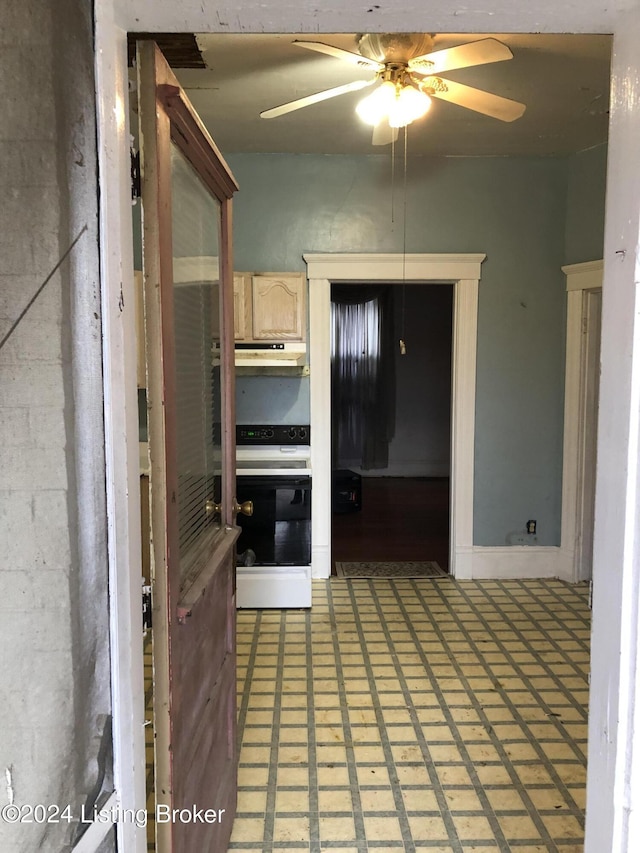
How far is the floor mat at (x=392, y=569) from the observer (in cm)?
436

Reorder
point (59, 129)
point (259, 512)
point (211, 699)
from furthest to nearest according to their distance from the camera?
point (259, 512)
point (211, 699)
point (59, 129)

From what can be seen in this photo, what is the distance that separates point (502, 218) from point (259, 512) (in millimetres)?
2591

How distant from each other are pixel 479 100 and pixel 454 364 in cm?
204

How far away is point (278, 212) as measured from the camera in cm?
412

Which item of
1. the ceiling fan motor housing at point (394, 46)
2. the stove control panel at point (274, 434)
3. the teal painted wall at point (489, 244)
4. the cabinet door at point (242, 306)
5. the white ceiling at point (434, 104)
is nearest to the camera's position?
the ceiling fan motor housing at point (394, 46)

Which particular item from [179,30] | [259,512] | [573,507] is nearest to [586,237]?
[573,507]

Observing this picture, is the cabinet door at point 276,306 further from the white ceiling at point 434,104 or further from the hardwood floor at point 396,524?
the hardwood floor at point 396,524

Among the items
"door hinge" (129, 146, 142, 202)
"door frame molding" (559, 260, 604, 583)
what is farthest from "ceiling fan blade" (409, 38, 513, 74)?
"door frame molding" (559, 260, 604, 583)

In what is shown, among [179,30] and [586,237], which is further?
[586,237]

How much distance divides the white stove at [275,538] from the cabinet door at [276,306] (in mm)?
847

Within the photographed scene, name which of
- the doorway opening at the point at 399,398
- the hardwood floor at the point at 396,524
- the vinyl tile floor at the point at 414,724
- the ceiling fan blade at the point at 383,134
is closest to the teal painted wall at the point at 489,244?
the hardwood floor at the point at 396,524

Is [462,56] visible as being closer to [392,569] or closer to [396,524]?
[392,569]

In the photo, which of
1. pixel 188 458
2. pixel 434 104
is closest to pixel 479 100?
pixel 434 104

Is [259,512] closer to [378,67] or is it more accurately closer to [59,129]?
[378,67]
